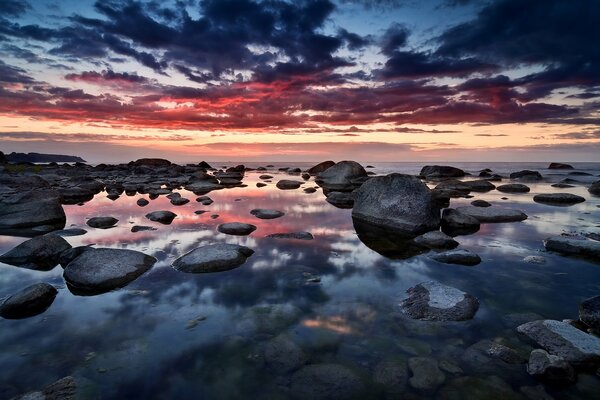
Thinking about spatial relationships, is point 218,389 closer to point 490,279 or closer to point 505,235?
point 490,279

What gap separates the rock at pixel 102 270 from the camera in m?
7.18

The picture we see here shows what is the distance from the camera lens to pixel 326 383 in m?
4.27

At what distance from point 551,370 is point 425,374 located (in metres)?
1.58

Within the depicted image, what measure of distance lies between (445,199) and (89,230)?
19.3m

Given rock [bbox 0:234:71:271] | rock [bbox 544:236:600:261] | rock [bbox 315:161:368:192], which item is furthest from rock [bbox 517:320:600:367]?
rock [bbox 315:161:368:192]

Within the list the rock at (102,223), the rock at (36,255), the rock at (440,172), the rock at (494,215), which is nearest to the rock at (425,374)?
the rock at (36,255)

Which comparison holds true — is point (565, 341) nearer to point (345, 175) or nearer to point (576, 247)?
point (576, 247)

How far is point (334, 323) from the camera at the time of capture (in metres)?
5.73

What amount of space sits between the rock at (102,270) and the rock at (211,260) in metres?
0.95

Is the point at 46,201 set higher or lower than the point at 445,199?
higher

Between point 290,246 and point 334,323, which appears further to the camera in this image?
point 290,246

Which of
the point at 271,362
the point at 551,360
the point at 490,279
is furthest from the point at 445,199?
the point at 271,362

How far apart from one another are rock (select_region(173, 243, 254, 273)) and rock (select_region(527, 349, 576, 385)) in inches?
253

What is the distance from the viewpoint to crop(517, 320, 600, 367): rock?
14.6 feet
